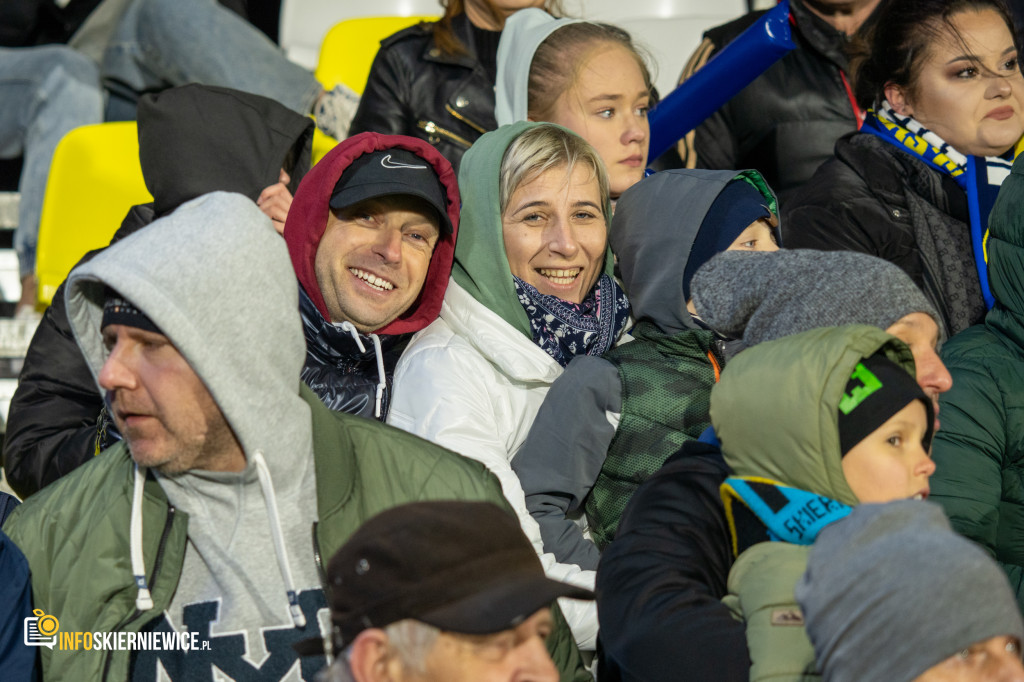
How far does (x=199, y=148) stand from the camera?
11.6ft

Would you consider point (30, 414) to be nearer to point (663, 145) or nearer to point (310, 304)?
point (310, 304)

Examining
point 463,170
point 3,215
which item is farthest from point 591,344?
point 3,215

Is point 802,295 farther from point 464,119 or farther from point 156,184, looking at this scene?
point 156,184

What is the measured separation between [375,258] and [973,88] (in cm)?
190

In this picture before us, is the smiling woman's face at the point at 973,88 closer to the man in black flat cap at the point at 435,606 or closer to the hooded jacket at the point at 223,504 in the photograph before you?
the hooded jacket at the point at 223,504

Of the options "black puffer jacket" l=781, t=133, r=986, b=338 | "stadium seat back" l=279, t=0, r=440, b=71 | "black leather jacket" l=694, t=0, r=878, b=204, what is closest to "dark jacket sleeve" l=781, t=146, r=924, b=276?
"black puffer jacket" l=781, t=133, r=986, b=338

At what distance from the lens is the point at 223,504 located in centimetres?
215

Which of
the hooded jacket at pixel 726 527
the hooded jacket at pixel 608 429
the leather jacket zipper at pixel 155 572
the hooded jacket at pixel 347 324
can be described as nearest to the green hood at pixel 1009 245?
the hooded jacket at pixel 608 429

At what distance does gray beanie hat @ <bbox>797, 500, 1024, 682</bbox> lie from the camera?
1533 millimetres

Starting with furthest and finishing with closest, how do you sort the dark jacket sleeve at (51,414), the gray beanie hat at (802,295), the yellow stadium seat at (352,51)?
the yellow stadium seat at (352,51) < the dark jacket sleeve at (51,414) < the gray beanie hat at (802,295)

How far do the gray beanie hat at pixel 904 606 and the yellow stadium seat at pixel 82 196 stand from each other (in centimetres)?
334

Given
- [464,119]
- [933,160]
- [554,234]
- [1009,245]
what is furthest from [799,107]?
[554,234]

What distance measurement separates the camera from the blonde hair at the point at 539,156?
10.4 ft

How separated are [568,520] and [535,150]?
42.4 inches
